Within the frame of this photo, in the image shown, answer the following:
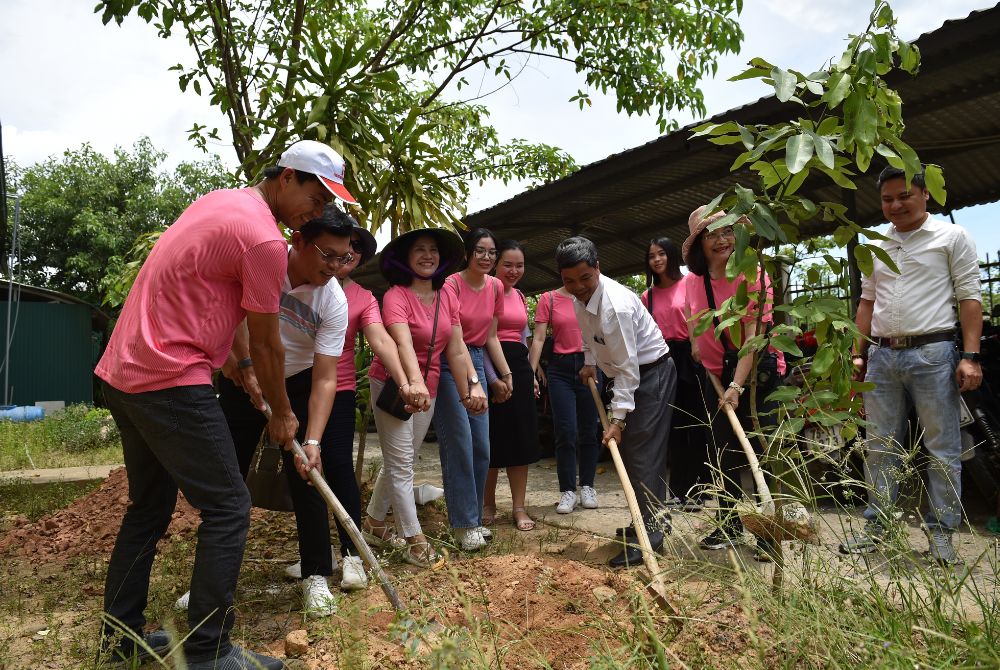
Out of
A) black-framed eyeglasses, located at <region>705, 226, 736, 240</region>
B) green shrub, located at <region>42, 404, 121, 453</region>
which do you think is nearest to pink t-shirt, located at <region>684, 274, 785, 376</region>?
black-framed eyeglasses, located at <region>705, 226, 736, 240</region>

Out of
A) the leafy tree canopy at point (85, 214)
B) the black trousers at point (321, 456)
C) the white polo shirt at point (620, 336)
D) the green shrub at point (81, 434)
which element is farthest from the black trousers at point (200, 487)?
the leafy tree canopy at point (85, 214)

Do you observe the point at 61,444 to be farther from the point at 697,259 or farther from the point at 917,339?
the point at 917,339

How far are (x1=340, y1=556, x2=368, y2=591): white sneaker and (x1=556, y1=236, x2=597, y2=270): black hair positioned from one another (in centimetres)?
178

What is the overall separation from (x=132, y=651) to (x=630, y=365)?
8.09 ft

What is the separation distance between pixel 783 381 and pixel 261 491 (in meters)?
3.04

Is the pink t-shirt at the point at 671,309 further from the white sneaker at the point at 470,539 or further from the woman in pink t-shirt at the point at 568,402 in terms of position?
the white sneaker at the point at 470,539

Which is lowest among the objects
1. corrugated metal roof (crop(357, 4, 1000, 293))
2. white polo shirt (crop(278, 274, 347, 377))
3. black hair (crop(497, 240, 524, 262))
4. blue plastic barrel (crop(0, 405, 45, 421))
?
blue plastic barrel (crop(0, 405, 45, 421))

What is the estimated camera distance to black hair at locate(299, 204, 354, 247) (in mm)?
3293

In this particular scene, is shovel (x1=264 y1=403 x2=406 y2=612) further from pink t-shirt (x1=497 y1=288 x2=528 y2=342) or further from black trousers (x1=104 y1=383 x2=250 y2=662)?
pink t-shirt (x1=497 y1=288 x2=528 y2=342)

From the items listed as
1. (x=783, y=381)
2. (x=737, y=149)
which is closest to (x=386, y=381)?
(x=783, y=381)

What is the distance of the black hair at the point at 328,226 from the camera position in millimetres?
3293

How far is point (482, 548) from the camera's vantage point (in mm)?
4254

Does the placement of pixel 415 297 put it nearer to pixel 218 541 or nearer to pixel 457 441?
pixel 457 441

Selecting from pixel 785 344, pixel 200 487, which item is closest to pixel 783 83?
pixel 785 344
